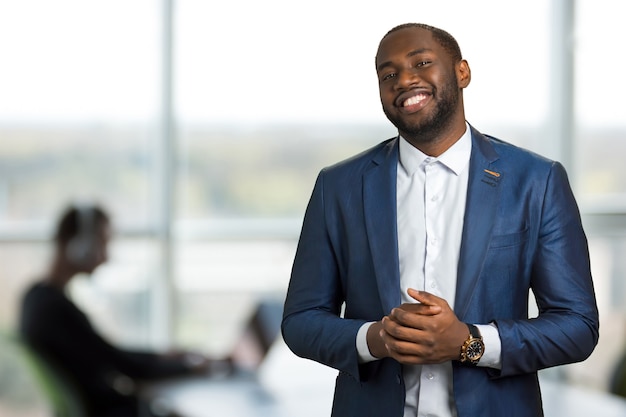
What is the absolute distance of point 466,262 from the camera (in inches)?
60.8

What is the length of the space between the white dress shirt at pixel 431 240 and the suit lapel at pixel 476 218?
3 centimetres

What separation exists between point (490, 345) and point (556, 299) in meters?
0.14

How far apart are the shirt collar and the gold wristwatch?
10.9 inches

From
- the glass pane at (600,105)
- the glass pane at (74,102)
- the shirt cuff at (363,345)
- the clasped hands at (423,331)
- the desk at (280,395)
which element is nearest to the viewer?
the clasped hands at (423,331)

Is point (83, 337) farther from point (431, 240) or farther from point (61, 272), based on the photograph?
point (431, 240)

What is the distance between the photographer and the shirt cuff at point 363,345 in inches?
61.6

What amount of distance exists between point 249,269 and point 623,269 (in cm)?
200

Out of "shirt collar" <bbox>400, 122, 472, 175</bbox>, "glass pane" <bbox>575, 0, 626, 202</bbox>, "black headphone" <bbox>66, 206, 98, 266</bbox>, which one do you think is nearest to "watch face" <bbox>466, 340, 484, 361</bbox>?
"shirt collar" <bbox>400, 122, 472, 175</bbox>

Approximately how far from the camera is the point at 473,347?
1.49 metres

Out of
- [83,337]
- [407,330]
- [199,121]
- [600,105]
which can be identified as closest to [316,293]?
[407,330]

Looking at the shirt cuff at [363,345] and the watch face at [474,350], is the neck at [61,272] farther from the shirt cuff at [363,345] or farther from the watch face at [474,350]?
the watch face at [474,350]

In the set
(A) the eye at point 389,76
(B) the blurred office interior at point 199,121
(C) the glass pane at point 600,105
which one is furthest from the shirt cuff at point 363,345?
(C) the glass pane at point 600,105

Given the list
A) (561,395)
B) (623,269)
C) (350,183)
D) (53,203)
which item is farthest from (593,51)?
(350,183)

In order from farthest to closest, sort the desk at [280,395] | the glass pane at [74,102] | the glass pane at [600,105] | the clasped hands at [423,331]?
the glass pane at [600,105], the glass pane at [74,102], the desk at [280,395], the clasped hands at [423,331]
